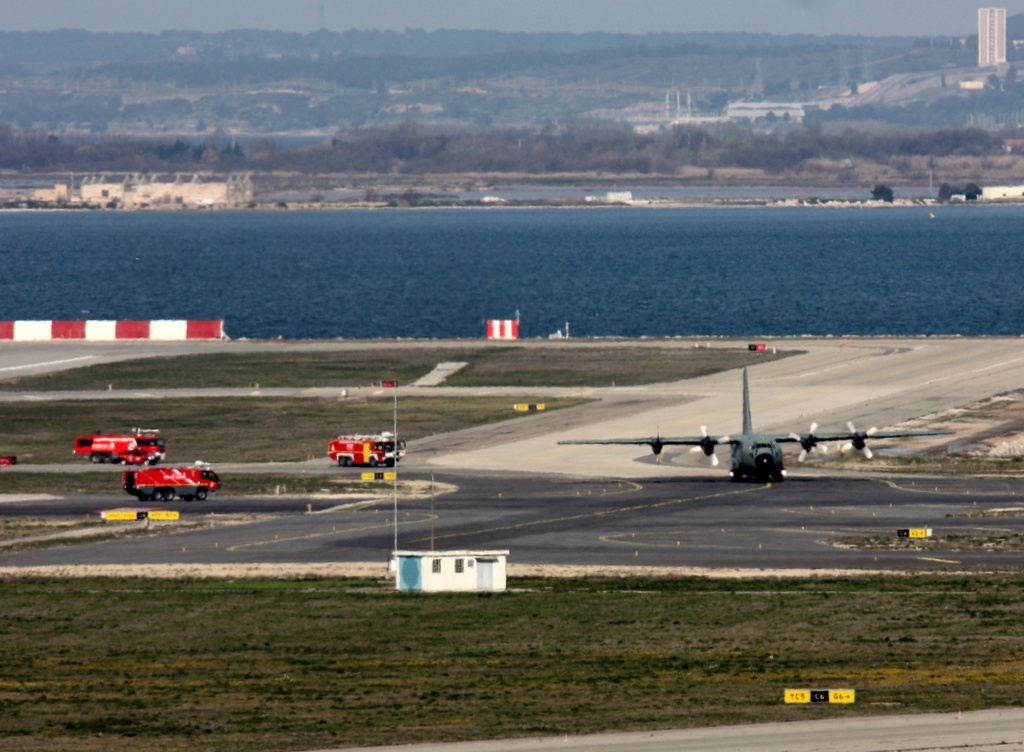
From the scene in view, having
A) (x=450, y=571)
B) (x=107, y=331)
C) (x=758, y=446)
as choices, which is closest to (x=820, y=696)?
(x=450, y=571)

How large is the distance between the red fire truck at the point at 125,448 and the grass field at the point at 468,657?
35.3 metres

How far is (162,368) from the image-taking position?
463ft

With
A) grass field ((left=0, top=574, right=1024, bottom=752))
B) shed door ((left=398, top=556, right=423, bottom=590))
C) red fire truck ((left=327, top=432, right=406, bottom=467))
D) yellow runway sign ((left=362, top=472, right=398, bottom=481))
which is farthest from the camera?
red fire truck ((left=327, top=432, right=406, bottom=467))

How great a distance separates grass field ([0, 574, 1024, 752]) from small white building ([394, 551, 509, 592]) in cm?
137

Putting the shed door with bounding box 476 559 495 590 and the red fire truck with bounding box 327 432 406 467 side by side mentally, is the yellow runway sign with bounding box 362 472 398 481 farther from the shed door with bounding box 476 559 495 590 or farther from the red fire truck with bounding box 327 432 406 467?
the shed door with bounding box 476 559 495 590

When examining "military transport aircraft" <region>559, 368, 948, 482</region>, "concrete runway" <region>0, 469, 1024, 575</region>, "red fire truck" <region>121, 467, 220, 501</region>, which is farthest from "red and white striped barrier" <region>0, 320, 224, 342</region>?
"military transport aircraft" <region>559, 368, 948, 482</region>

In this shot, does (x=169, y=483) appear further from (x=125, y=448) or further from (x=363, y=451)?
(x=125, y=448)

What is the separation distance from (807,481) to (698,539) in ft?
67.0

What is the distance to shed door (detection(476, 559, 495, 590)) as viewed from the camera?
61394mm

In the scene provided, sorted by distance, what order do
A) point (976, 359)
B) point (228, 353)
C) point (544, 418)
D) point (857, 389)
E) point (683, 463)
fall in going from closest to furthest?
point (683, 463) → point (544, 418) → point (857, 389) → point (976, 359) → point (228, 353)

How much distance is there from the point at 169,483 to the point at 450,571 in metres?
29.0

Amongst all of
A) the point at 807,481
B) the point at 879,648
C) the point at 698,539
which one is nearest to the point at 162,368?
the point at 807,481

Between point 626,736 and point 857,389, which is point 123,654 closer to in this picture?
point 626,736

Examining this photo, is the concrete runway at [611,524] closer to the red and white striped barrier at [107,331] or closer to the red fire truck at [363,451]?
the red fire truck at [363,451]
